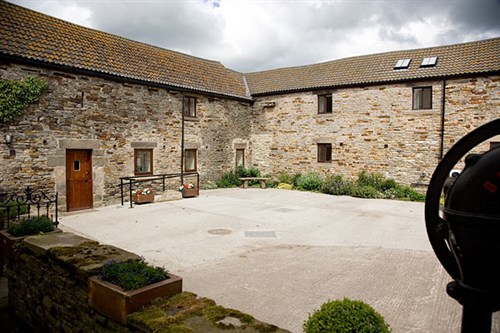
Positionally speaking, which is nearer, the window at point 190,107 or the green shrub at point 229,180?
the window at point 190,107

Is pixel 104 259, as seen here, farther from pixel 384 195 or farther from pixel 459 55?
pixel 459 55

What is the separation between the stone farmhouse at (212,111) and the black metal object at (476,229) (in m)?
12.5

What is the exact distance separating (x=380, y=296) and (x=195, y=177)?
13.1 metres

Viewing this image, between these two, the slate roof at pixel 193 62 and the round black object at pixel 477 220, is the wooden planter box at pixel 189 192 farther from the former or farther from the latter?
the round black object at pixel 477 220

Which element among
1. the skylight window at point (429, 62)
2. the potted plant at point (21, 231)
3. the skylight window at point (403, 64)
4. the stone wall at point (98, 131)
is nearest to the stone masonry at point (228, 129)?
the stone wall at point (98, 131)

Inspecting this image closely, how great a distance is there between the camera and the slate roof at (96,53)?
11.5 meters

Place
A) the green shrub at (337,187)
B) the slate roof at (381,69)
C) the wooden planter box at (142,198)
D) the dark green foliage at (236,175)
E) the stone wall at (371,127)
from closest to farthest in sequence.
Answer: the wooden planter box at (142,198) < the stone wall at (371,127) < the slate roof at (381,69) < the green shrub at (337,187) < the dark green foliage at (236,175)

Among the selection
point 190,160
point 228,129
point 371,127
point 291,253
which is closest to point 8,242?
point 291,253

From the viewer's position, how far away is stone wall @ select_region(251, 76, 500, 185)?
1497 centimetres

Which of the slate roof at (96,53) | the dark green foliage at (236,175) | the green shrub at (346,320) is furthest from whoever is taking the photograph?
the dark green foliage at (236,175)

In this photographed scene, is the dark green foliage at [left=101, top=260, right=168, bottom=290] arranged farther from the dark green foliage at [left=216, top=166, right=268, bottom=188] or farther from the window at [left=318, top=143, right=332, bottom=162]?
the window at [left=318, top=143, right=332, bottom=162]

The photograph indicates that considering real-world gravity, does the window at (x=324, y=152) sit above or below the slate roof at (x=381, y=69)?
below

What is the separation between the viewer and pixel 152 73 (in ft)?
50.4

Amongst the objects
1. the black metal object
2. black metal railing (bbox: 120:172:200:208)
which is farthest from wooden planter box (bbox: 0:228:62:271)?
black metal railing (bbox: 120:172:200:208)
